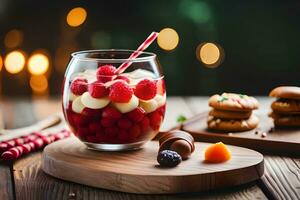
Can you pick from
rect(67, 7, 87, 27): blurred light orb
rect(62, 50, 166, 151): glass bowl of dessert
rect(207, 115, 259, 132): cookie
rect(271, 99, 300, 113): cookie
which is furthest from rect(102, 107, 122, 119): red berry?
rect(67, 7, 87, 27): blurred light orb

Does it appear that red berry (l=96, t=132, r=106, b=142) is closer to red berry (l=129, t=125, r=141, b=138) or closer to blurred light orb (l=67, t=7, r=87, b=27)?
red berry (l=129, t=125, r=141, b=138)

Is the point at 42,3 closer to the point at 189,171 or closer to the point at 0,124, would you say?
the point at 0,124

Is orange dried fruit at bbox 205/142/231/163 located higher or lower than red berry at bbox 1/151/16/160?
higher

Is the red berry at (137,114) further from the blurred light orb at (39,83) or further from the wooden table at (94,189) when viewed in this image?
the blurred light orb at (39,83)

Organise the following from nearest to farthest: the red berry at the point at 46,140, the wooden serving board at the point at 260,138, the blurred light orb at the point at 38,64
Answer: the wooden serving board at the point at 260,138, the red berry at the point at 46,140, the blurred light orb at the point at 38,64

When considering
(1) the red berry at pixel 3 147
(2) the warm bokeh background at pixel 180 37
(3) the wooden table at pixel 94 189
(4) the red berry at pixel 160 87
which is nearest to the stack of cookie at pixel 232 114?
(3) the wooden table at pixel 94 189

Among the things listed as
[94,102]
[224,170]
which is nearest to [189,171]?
[224,170]

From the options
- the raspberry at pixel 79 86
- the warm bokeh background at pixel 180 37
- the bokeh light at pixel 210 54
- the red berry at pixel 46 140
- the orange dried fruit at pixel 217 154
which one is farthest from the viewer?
the bokeh light at pixel 210 54
